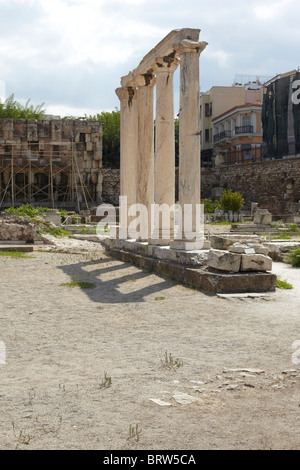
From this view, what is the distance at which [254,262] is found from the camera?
28.5ft

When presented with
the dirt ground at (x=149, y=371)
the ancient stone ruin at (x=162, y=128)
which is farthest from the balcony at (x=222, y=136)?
the dirt ground at (x=149, y=371)

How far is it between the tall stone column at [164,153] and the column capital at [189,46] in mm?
1314

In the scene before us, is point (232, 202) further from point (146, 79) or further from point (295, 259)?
point (295, 259)

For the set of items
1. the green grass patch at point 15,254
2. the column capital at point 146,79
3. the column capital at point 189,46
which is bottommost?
the green grass patch at point 15,254

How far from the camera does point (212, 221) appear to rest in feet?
100

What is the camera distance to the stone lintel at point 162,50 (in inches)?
408

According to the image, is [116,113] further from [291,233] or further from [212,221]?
[291,233]

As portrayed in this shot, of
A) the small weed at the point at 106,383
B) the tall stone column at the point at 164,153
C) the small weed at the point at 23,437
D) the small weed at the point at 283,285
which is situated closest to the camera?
the small weed at the point at 23,437

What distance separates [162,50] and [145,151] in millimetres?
2615

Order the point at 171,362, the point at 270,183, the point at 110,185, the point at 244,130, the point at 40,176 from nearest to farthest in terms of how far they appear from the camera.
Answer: the point at 171,362 < the point at 270,183 < the point at 40,176 < the point at 110,185 < the point at 244,130

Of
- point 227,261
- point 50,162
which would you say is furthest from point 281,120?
point 227,261

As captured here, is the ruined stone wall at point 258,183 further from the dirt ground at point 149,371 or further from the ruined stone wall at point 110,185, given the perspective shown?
the dirt ground at point 149,371

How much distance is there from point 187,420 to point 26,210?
1940 cm
